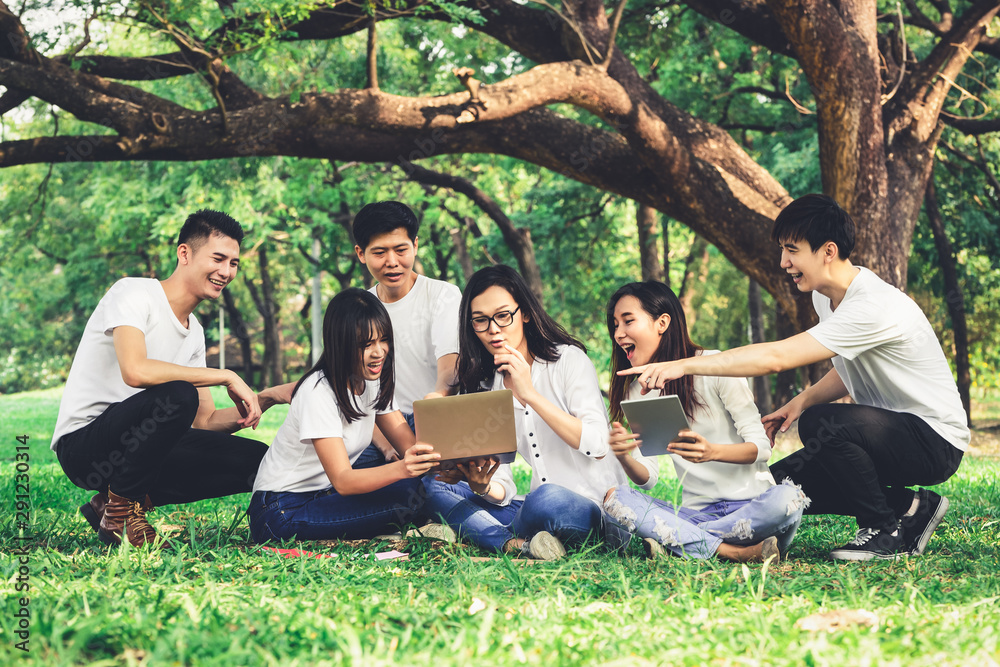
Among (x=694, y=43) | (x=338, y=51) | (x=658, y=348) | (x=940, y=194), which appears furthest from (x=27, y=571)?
(x=940, y=194)

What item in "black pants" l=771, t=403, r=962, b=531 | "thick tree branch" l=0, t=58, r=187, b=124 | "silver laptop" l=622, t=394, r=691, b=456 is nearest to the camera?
"silver laptop" l=622, t=394, r=691, b=456

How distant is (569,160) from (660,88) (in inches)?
223

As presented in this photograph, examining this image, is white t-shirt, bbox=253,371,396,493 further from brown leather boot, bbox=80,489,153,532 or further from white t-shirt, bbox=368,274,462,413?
brown leather boot, bbox=80,489,153,532

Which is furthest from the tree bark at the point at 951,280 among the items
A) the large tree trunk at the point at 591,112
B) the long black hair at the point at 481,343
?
the long black hair at the point at 481,343

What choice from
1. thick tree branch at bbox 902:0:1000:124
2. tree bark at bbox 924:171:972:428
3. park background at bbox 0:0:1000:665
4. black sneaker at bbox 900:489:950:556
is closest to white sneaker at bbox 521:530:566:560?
park background at bbox 0:0:1000:665

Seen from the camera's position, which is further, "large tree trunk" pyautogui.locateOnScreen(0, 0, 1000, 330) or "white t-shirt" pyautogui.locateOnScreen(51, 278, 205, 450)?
"large tree trunk" pyautogui.locateOnScreen(0, 0, 1000, 330)

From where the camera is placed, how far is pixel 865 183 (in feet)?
24.3

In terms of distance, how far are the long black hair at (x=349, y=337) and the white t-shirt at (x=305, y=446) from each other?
53 millimetres

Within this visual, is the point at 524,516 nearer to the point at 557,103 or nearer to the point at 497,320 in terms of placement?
the point at 497,320

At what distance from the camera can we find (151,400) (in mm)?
3775

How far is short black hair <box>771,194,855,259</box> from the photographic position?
3.82 metres

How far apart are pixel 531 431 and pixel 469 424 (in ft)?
1.76

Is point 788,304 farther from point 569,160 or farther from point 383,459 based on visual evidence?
point 383,459

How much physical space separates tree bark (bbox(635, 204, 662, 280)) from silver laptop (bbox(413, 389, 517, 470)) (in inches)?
455
